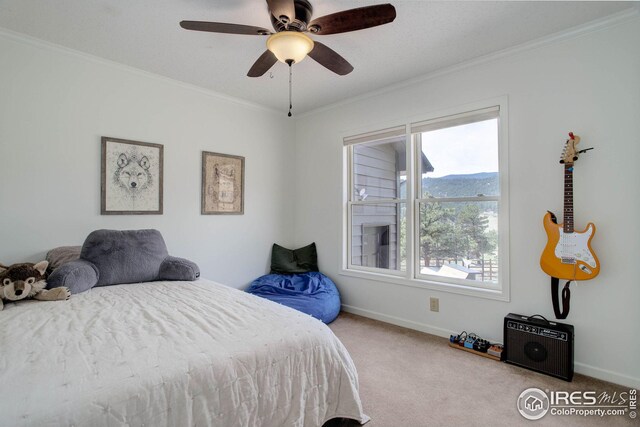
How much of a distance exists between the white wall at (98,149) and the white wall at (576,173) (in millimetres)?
1884

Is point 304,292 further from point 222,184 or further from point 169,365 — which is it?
point 169,365

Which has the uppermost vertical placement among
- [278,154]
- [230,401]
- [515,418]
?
[278,154]

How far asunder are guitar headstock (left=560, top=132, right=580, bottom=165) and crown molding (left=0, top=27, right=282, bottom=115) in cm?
313

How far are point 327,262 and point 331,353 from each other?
7.85 ft

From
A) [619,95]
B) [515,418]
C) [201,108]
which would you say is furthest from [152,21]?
[515,418]

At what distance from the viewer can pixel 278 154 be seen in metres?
4.18

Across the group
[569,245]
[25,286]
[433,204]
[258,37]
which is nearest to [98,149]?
[25,286]

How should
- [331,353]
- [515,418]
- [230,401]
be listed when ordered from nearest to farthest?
[230,401] → [331,353] → [515,418]

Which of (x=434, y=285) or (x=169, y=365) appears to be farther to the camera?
(x=434, y=285)

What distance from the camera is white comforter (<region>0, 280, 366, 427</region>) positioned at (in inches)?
38.1

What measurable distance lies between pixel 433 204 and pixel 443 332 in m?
1.22

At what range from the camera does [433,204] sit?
10.3ft

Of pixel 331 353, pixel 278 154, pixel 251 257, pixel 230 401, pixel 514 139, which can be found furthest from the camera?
pixel 278 154

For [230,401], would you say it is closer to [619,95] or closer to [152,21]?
[152,21]
